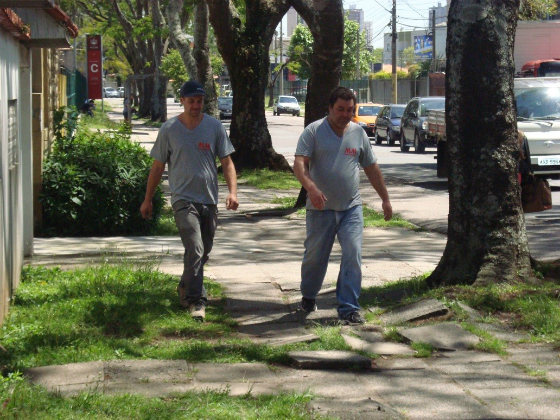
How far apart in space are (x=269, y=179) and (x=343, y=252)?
1213 centimetres

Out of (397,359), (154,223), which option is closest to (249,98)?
(154,223)

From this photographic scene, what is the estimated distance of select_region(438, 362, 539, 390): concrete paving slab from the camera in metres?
5.62

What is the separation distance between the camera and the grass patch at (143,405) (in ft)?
15.7

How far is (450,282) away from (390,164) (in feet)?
56.4

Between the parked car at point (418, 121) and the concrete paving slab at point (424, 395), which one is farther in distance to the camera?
the parked car at point (418, 121)

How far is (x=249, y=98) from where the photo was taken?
67.2ft

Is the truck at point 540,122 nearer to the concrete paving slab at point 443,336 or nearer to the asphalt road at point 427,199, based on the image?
the asphalt road at point 427,199

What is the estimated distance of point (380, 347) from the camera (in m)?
6.57

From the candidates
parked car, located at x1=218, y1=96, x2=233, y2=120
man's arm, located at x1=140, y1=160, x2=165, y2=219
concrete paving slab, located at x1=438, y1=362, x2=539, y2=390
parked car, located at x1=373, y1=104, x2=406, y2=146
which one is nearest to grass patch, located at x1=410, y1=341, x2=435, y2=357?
concrete paving slab, located at x1=438, y1=362, x2=539, y2=390

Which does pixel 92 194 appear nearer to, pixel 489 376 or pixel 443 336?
pixel 443 336

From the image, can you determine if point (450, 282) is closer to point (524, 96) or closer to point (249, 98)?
point (524, 96)

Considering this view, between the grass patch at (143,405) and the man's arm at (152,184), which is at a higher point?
the man's arm at (152,184)

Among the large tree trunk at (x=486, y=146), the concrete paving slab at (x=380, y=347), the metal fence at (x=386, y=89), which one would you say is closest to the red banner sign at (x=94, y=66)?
the large tree trunk at (x=486, y=146)

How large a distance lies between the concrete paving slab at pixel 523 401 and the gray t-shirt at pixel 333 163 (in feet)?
7.50
